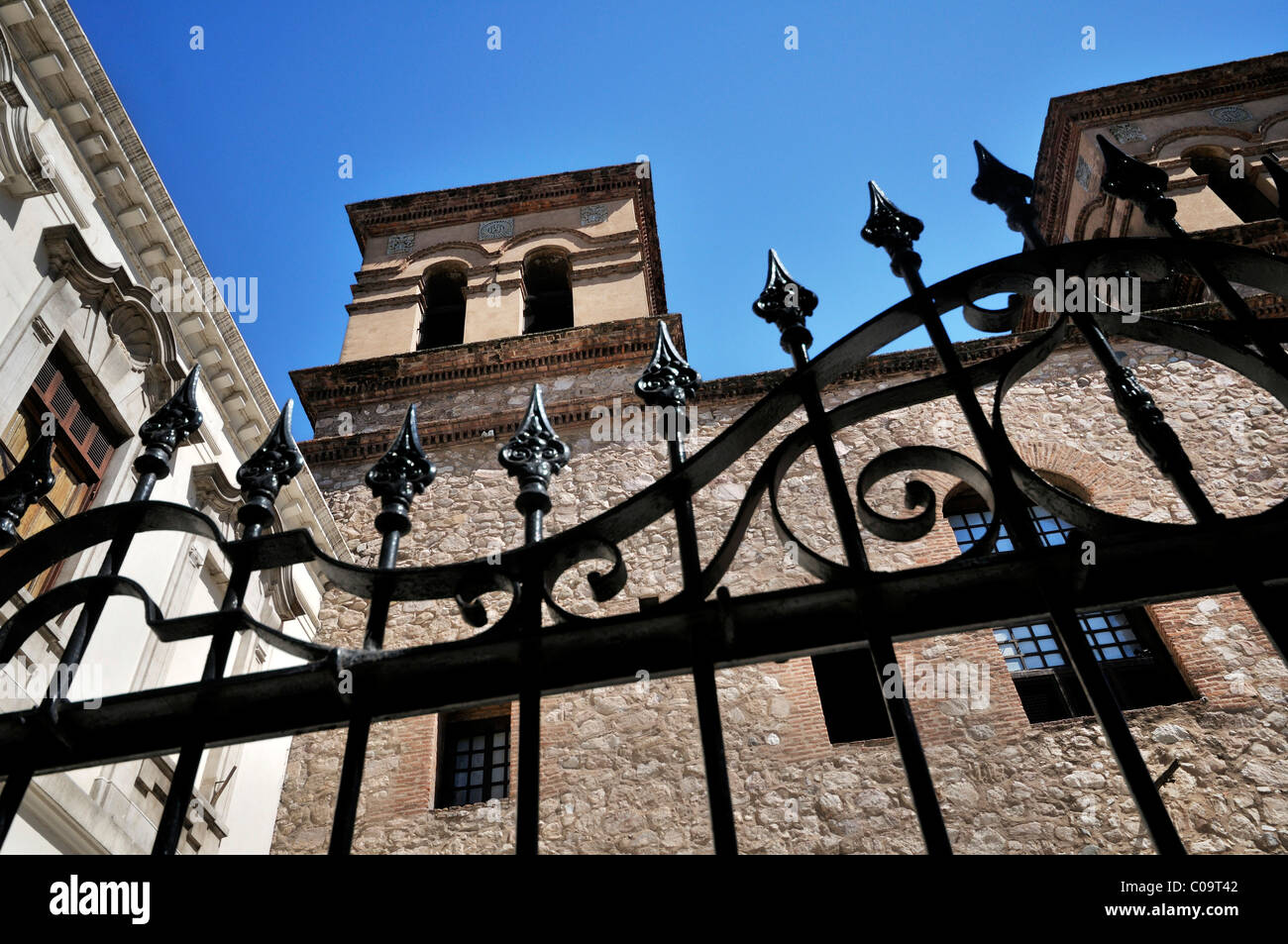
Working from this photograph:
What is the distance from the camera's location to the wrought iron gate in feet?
5.73

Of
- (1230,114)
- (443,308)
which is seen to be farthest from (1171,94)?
(443,308)

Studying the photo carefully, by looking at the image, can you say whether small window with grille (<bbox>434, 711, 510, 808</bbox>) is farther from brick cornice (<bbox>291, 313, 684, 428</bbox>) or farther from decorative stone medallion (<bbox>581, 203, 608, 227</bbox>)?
decorative stone medallion (<bbox>581, 203, 608, 227</bbox>)

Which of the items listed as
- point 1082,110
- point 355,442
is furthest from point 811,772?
point 1082,110

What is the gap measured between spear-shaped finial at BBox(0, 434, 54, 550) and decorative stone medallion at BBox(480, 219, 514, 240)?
13572mm

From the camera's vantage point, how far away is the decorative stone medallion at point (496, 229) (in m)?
15.4

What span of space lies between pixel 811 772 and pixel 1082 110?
14898mm

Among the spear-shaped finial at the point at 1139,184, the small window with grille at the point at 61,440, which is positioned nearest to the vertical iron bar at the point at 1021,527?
the spear-shaped finial at the point at 1139,184

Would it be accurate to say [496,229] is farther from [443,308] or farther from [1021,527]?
[1021,527]

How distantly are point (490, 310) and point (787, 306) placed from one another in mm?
11653

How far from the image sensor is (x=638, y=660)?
1.85m

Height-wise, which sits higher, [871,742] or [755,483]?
[871,742]

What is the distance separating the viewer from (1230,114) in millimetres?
15883
